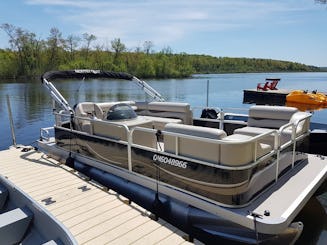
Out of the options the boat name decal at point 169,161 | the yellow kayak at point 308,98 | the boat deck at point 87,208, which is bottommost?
the boat deck at point 87,208

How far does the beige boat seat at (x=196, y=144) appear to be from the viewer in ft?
10.6

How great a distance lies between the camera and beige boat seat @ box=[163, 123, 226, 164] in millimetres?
3230

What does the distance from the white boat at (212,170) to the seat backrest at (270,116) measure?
0.01m

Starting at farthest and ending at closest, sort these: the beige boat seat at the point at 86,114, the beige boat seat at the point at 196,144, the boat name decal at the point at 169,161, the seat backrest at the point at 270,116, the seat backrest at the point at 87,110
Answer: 1. the seat backrest at the point at 87,110
2. the beige boat seat at the point at 86,114
3. the seat backrest at the point at 270,116
4. the boat name decal at the point at 169,161
5. the beige boat seat at the point at 196,144

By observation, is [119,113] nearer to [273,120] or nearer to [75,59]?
[273,120]

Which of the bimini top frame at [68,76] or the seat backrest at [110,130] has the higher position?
the bimini top frame at [68,76]

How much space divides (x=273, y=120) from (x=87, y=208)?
3176mm

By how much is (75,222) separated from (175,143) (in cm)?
148

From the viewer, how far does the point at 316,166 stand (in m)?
4.38

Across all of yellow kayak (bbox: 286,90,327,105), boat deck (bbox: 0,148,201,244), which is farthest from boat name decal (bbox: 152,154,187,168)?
yellow kayak (bbox: 286,90,327,105)

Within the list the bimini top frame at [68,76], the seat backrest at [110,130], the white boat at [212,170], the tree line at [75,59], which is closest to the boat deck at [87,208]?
the white boat at [212,170]

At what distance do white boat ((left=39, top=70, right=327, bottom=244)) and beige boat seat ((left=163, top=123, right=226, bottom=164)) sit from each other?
0.4 inches

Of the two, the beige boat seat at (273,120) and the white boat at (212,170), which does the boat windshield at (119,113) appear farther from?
the beige boat seat at (273,120)

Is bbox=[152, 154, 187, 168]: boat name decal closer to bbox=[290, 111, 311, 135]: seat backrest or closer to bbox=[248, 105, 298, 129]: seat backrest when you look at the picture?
bbox=[290, 111, 311, 135]: seat backrest
